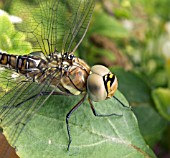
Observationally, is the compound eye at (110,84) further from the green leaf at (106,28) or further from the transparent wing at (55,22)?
the green leaf at (106,28)

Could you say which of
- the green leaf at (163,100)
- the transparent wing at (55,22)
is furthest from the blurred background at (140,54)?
the transparent wing at (55,22)

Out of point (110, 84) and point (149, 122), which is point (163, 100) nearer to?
point (149, 122)

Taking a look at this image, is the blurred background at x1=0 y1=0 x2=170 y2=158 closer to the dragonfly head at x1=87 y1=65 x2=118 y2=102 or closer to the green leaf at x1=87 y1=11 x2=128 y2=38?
the green leaf at x1=87 y1=11 x2=128 y2=38

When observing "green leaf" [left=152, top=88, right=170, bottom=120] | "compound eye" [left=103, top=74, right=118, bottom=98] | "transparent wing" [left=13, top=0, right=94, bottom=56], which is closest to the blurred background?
"green leaf" [left=152, top=88, right=170, bottom=120]

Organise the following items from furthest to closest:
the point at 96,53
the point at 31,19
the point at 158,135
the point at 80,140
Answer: the point at 96,53, the point at 158,135, the point at 31,19, the point at 80,140

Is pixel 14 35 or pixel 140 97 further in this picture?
pixel 140 97

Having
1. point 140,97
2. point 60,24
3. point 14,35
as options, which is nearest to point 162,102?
point 140,97

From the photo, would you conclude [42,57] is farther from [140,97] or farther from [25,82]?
[140,97]
